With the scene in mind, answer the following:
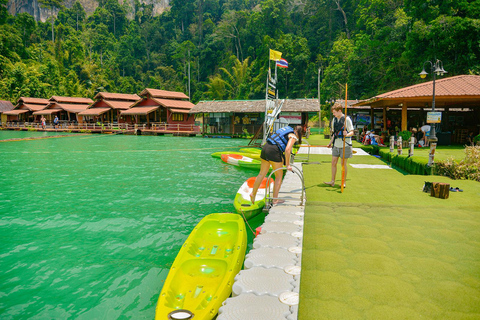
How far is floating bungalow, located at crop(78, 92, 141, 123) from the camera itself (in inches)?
1945

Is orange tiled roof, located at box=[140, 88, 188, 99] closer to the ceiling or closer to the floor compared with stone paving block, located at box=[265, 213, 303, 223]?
closer to the ceiling

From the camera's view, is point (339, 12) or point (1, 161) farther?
point (339, 12)

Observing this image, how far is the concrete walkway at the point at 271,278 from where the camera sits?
3072 mm

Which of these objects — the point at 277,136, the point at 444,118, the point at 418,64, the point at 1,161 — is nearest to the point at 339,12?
the point at 418,64

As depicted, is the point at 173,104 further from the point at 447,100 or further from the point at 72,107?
the point at 447,100

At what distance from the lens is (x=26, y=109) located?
5612cm

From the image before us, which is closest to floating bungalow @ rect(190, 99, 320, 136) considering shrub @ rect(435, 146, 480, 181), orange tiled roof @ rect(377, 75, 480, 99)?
orange tiled roof @ rect(377, 75, 480, 99)

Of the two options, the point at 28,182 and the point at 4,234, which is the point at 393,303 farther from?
the point at 28,182

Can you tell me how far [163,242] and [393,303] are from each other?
4.75 meters

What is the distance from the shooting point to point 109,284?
5.20 meters

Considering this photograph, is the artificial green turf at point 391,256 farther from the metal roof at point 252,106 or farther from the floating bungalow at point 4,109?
the floating bungalow at point 4,109

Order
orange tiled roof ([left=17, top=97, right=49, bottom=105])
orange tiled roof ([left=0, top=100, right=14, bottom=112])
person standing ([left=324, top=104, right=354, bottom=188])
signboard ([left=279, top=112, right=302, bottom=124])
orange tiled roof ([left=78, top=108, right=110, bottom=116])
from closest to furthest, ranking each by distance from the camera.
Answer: person standing ([left=324, top=104, right=354, bottom=188])
signboard ([left=279, top=112, right=302, bottom=124])
orange tiled roof ([left=78, top=108, right=110, bottom=116])
orange tiled roof ([left=17, top=97, right=49, bottom=105])
orange tiled roof ([left=0, top=100, right=14, bottom=112])

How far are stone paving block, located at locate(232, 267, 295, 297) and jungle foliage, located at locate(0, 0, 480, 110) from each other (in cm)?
2612

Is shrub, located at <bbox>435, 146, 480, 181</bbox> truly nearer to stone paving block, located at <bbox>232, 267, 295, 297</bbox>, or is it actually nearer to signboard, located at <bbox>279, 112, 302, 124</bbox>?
stone paving block, located at <bbox>232, 267, 295, 297</bbox>
